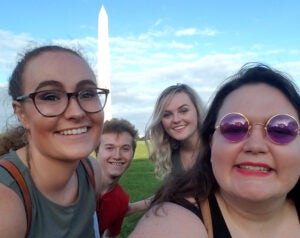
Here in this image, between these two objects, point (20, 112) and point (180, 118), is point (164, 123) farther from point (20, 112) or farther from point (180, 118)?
point (20, 112)

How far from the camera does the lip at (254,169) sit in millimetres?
1787

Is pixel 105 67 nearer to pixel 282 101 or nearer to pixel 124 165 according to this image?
pixel 124 165

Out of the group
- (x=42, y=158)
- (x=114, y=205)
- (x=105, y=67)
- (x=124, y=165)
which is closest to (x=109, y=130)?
(x=124, y=165)

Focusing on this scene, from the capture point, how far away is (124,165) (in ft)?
14.0

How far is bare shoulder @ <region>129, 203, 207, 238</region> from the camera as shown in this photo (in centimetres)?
169

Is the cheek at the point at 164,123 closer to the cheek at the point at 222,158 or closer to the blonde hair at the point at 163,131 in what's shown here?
the blonde hair at the point at 163,131

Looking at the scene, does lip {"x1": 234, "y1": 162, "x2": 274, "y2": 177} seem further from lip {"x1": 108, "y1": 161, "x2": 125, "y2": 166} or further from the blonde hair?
the blonde hair

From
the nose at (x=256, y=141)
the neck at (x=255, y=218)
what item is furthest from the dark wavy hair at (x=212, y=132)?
the nose at (x=256, y=141)

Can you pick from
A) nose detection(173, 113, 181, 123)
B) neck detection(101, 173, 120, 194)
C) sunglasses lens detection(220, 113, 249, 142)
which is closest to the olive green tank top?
sunglasses lens detection(220, 113, 249, 142)

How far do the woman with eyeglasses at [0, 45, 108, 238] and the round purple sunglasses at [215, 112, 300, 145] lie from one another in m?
0.90

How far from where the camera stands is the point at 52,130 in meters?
2.20

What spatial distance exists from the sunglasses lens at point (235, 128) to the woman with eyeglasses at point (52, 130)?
88 cm

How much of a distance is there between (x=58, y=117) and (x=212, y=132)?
0.90 m

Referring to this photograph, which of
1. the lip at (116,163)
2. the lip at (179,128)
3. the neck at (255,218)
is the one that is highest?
the lip at (179,128)
